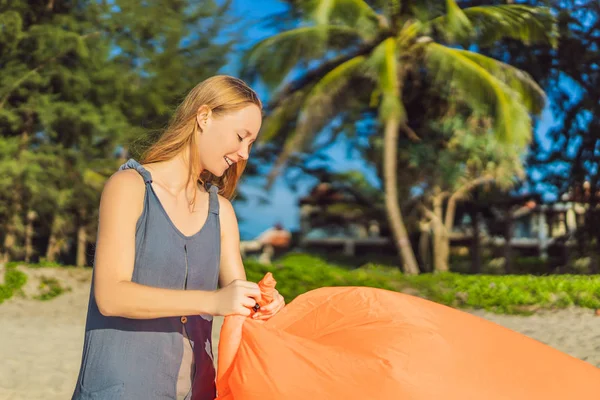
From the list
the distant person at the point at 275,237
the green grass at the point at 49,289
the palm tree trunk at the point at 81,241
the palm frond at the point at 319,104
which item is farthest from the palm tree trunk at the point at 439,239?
the distant person at the point at 275,237

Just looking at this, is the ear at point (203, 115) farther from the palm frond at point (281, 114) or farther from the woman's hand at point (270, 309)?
the palm frond at point (281, 114)

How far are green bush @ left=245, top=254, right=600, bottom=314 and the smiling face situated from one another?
36.2 ft

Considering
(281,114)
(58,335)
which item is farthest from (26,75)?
(58,335)

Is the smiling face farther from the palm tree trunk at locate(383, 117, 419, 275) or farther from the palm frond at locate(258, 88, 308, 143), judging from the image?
the palm frond at locate(258, 88, 308, 143)

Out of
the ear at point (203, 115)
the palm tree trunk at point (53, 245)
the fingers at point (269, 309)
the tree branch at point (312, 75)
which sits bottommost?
the palm tree trunk at point (53, 245)

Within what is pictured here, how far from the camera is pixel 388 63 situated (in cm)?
1563

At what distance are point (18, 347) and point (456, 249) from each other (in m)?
30.1

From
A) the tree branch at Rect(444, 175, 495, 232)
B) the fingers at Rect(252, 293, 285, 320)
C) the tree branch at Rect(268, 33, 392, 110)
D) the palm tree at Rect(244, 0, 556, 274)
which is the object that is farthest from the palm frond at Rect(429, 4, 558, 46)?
the fingers at Rect(252, 293, 285, 320)

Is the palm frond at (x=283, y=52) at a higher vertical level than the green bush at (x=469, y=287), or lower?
higher

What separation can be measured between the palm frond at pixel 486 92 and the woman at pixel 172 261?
46.3 feet

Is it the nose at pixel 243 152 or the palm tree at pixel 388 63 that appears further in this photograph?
the palm tree at pixel 388 63

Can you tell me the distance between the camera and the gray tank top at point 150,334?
1.49 metres

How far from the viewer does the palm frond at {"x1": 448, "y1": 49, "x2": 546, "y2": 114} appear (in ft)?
53.6

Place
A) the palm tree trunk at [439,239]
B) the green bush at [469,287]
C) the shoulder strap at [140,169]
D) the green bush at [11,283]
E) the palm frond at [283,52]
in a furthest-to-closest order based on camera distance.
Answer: the palm tree trunk at [439,239] → the palm frond at [283,52] → the green bush at [11,283] → the green bush at [469,287] → the shoulder strap at [140,169]
